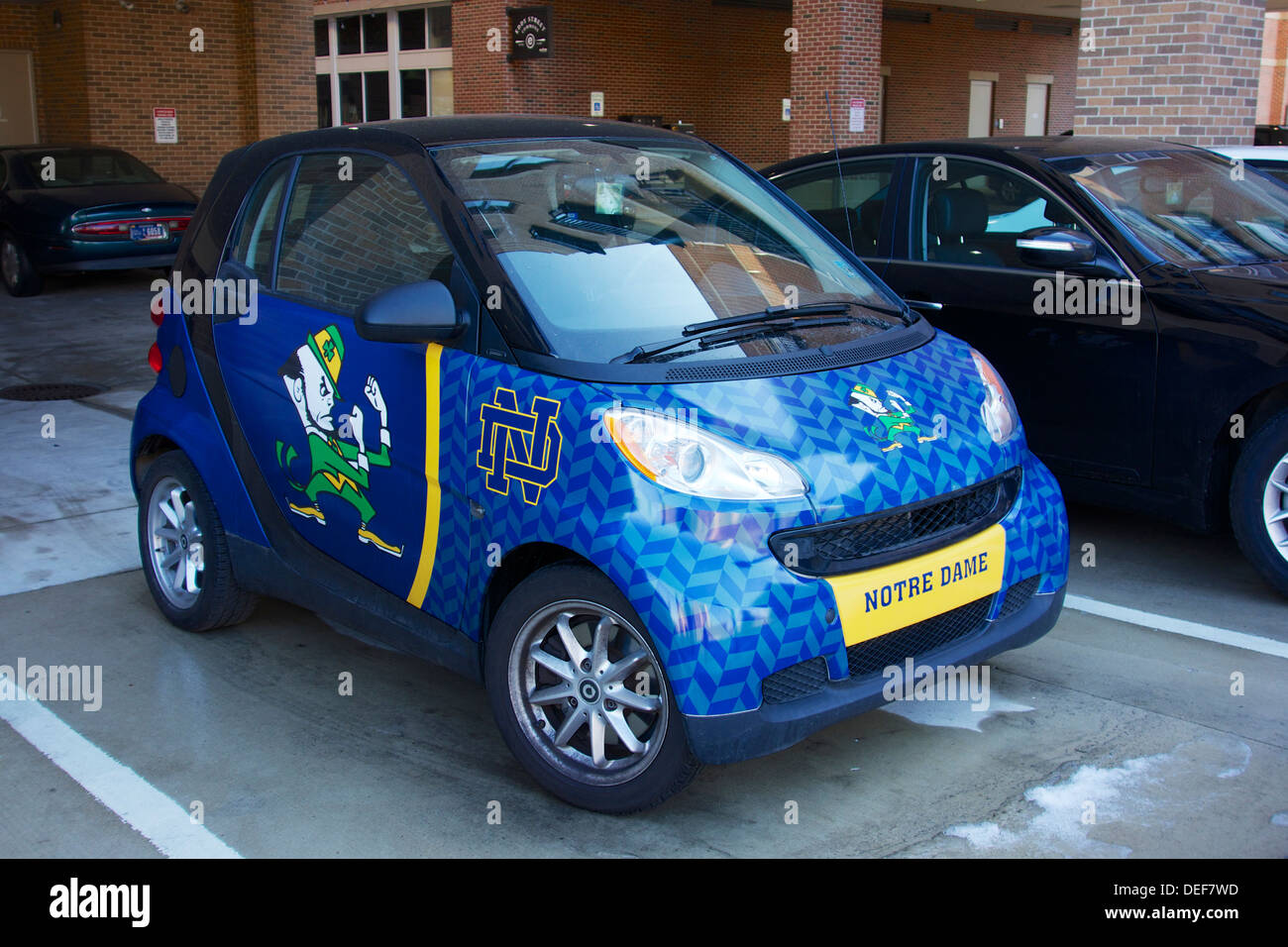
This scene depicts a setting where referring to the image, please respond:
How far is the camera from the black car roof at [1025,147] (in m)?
5.82

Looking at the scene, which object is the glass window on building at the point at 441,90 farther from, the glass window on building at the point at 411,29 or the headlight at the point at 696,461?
the headlight at the point at 696,461

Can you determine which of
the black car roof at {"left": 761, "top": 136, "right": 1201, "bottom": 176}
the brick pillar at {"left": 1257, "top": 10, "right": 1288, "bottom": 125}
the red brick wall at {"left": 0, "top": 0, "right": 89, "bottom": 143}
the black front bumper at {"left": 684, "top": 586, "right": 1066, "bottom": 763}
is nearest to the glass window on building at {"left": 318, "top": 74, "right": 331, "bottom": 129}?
the red brick wall at {"left": 0, "top": 0, "right": 89, "bottom": 143}

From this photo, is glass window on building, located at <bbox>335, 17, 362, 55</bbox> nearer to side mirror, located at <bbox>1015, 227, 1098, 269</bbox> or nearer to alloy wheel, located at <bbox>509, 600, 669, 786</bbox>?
side mirror, located at <bbox>1015, 227, 1098, 269</bbox>

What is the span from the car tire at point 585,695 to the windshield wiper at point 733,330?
62cm

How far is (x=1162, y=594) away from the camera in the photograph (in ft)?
17.1

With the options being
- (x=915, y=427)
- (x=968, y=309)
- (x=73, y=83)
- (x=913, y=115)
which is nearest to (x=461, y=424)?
(x=915, y=427)

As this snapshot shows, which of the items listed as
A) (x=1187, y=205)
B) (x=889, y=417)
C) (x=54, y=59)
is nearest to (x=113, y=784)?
(x=889, y=417)

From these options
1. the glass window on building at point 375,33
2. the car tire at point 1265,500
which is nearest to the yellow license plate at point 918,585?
the car tire at point 1265,500

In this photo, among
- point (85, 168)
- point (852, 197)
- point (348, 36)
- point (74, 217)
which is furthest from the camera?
point (348, 36)

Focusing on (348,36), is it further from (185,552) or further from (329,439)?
(329,439)

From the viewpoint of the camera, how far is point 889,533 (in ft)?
11.0

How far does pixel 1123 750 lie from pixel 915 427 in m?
1.21

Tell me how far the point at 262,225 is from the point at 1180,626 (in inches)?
145
